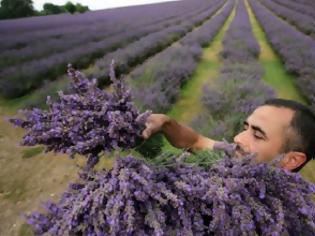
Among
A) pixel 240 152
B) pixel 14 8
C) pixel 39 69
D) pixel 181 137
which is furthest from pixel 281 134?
pixel 14 8

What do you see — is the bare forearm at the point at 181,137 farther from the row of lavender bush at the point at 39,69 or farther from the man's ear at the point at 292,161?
the row of lavender bush at the point at 39,69

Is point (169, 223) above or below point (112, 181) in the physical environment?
below

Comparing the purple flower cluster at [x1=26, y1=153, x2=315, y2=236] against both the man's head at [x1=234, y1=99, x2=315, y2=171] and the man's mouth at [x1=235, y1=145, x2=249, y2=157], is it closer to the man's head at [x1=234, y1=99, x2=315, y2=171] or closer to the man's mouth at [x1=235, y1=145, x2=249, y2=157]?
the man's mouth at [x1=235, y1=145, x2=249, y2=157]

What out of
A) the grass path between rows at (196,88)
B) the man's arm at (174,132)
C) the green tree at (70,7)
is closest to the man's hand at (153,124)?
the man's arm at (174,132)

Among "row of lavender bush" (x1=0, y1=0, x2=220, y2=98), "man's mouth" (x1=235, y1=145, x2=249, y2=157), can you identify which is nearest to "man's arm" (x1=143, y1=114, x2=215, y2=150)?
"man's mouth" (x1=235, y1=145, x2=249, y2=157)

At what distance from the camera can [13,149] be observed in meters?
5.29

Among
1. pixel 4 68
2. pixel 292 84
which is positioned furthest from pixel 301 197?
pixel 4 68

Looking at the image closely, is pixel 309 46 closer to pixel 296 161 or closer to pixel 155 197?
pixel 296 161

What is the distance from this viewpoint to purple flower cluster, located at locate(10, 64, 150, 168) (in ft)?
4.41

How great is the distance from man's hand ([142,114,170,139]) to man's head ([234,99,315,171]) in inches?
18.1

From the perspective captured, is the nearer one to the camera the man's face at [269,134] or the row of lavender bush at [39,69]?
the man's face at [269,134]

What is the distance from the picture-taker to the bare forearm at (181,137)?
1938 millimetres

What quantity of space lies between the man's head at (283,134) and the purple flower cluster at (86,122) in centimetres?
80

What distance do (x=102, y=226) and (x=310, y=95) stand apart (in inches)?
237
